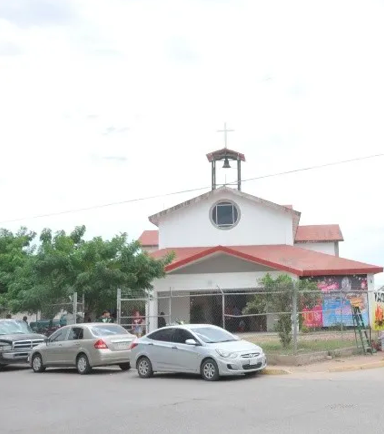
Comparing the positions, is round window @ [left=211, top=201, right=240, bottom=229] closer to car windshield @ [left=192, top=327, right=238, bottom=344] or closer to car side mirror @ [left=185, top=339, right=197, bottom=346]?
car windshield @ [left=192, top=327, right=238, bottom=344]

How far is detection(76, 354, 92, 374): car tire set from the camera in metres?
17.1

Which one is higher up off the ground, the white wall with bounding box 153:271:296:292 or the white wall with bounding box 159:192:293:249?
the white wall with bounding box 159:192:293:249

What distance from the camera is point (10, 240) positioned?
36.6m

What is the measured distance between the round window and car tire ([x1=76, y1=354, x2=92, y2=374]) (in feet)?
59.0

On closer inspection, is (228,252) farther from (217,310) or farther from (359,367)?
(359,367)

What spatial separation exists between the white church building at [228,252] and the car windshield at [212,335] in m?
10.0

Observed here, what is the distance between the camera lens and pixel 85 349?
1714 centimetres

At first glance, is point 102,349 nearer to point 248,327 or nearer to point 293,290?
point 293,290

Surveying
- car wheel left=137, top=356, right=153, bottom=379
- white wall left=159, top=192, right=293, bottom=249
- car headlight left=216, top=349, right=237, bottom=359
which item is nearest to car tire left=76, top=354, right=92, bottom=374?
car wheel left=137, top=356, right=153, bottom=379

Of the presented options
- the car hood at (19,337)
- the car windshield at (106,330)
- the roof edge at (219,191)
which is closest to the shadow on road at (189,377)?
the car windshield at (106,330)

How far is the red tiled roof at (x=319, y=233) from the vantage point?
42.5 meters

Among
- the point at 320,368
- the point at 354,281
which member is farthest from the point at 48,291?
the point at 354,281

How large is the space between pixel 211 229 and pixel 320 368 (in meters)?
18.8

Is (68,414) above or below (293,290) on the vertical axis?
below
